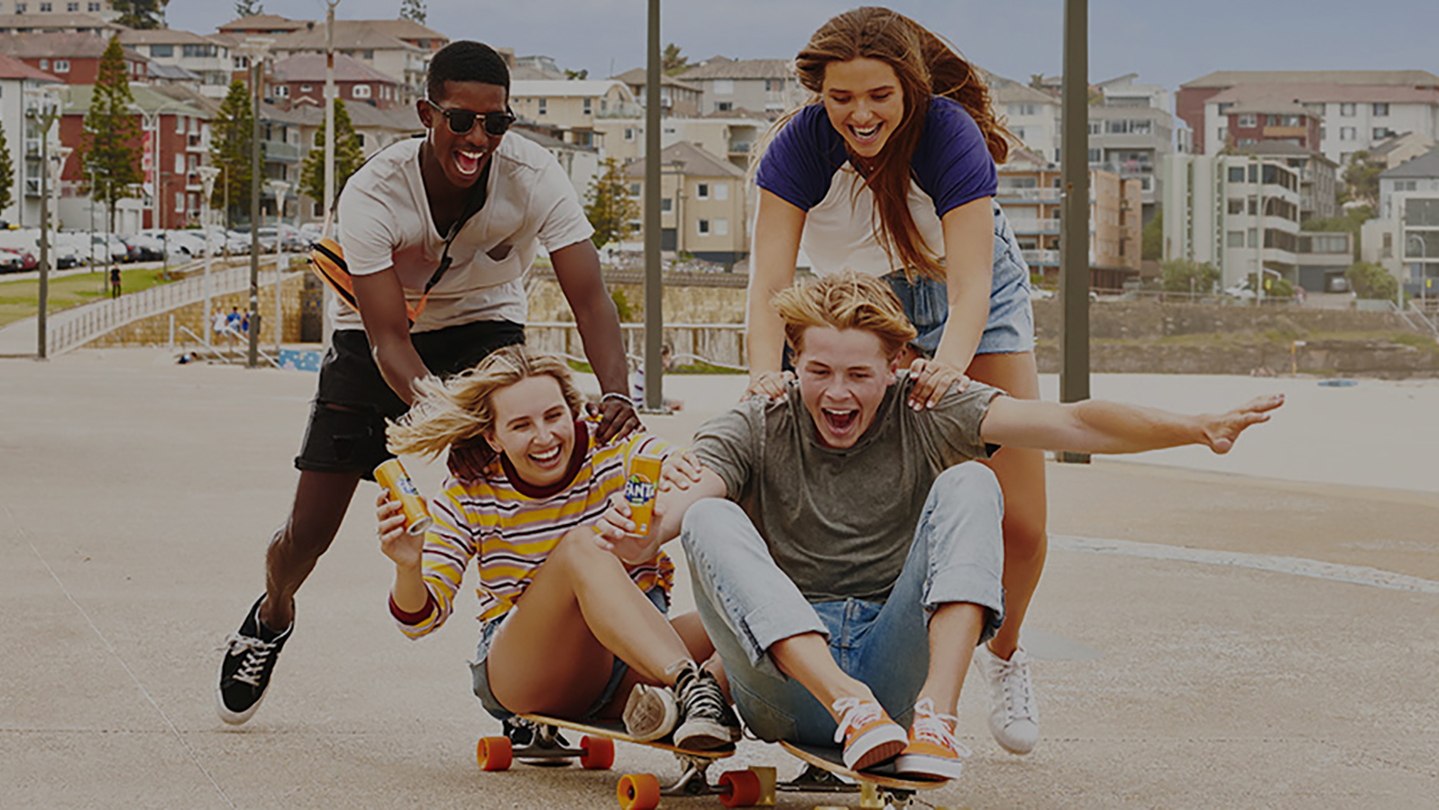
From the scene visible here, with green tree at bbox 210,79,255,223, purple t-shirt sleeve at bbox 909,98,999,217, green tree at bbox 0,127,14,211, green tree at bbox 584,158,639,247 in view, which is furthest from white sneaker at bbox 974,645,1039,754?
green tree at bbox 584,158,639,247

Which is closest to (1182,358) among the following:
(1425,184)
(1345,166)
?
(1425,184)

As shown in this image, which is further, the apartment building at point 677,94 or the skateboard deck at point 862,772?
the apartment building at point 677,94

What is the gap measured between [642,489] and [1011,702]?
1216 millimetres

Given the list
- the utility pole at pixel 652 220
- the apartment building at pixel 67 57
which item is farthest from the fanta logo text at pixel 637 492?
the apartment building at pixel 67 57

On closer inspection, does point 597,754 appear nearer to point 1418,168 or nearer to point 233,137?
point 1418,168

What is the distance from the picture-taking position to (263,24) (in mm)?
194500

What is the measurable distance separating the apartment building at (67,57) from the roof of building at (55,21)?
2657 cm

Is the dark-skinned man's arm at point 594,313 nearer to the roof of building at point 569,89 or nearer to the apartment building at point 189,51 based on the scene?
the roof of building at point 569,89

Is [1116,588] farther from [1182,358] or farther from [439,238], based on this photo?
[1182,358]

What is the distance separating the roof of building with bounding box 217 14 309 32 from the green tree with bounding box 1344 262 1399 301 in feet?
483

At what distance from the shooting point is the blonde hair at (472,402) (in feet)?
12.7

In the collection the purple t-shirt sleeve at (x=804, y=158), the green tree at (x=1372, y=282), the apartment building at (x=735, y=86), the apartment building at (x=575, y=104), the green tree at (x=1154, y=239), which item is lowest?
the purple t-shirt sleeve at (x=804, y=158)

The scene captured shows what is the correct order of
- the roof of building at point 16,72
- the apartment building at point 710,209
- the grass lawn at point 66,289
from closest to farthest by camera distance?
1. the grass lawn at point 66,289
2. the roof of building at point 16,72
3. the apartment building at point 710,209

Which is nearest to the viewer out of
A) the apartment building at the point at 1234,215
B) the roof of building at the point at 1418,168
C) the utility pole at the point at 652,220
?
the utility pole at the point at 652,220
